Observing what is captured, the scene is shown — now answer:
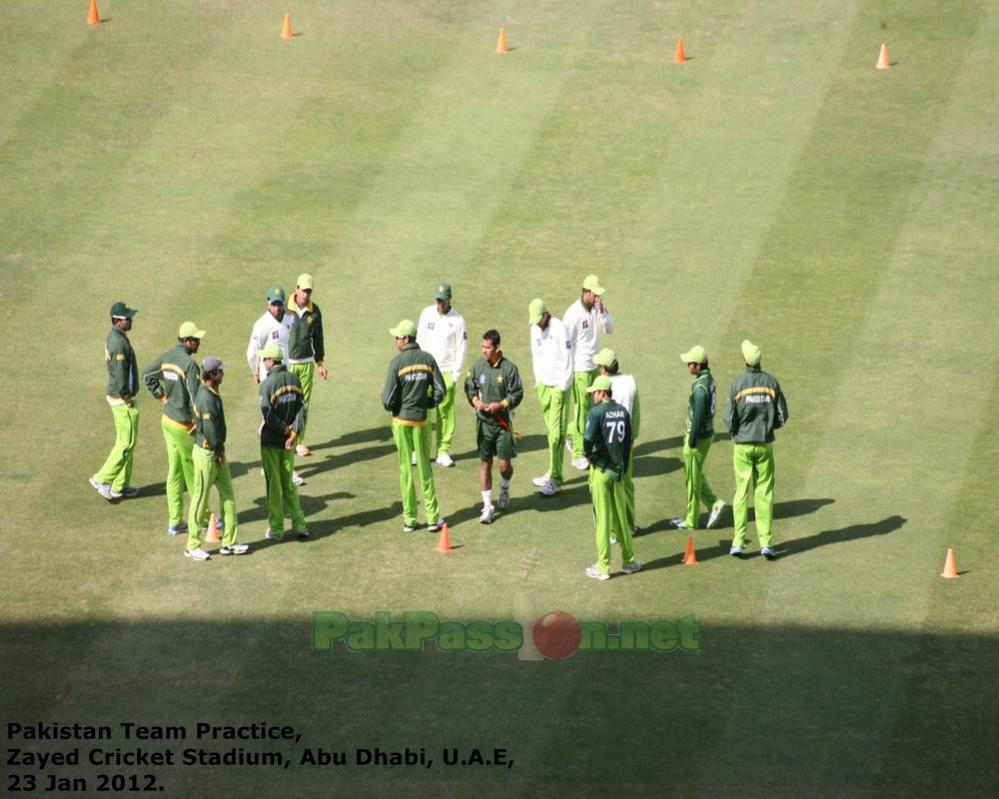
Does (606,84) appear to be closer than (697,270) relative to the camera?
No

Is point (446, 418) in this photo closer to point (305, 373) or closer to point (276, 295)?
point (305, 373)

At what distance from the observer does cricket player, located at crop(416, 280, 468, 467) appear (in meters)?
20.8

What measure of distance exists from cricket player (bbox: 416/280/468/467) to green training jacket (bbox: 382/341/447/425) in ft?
4.86

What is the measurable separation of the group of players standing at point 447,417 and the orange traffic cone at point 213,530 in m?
0.10

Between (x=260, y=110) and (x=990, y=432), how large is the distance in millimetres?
14126

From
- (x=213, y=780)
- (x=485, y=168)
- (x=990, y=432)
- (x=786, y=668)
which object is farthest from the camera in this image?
(x=485, y=168)

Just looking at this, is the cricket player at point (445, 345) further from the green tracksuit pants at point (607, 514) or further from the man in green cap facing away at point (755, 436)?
the man in green cap facing away at point (755, 436)

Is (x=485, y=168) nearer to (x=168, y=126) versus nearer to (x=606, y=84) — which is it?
(x=606, y=84)

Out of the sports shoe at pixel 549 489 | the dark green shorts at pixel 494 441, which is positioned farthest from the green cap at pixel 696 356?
the sports shoe at pixel 549 489

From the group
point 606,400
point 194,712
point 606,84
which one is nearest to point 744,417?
point 606,400

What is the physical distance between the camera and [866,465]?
20797 mm

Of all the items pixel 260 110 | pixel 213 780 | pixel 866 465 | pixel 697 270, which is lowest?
pixel 213 780

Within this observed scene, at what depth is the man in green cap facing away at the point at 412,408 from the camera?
19094 millimetres

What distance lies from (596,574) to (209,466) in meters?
4.43
